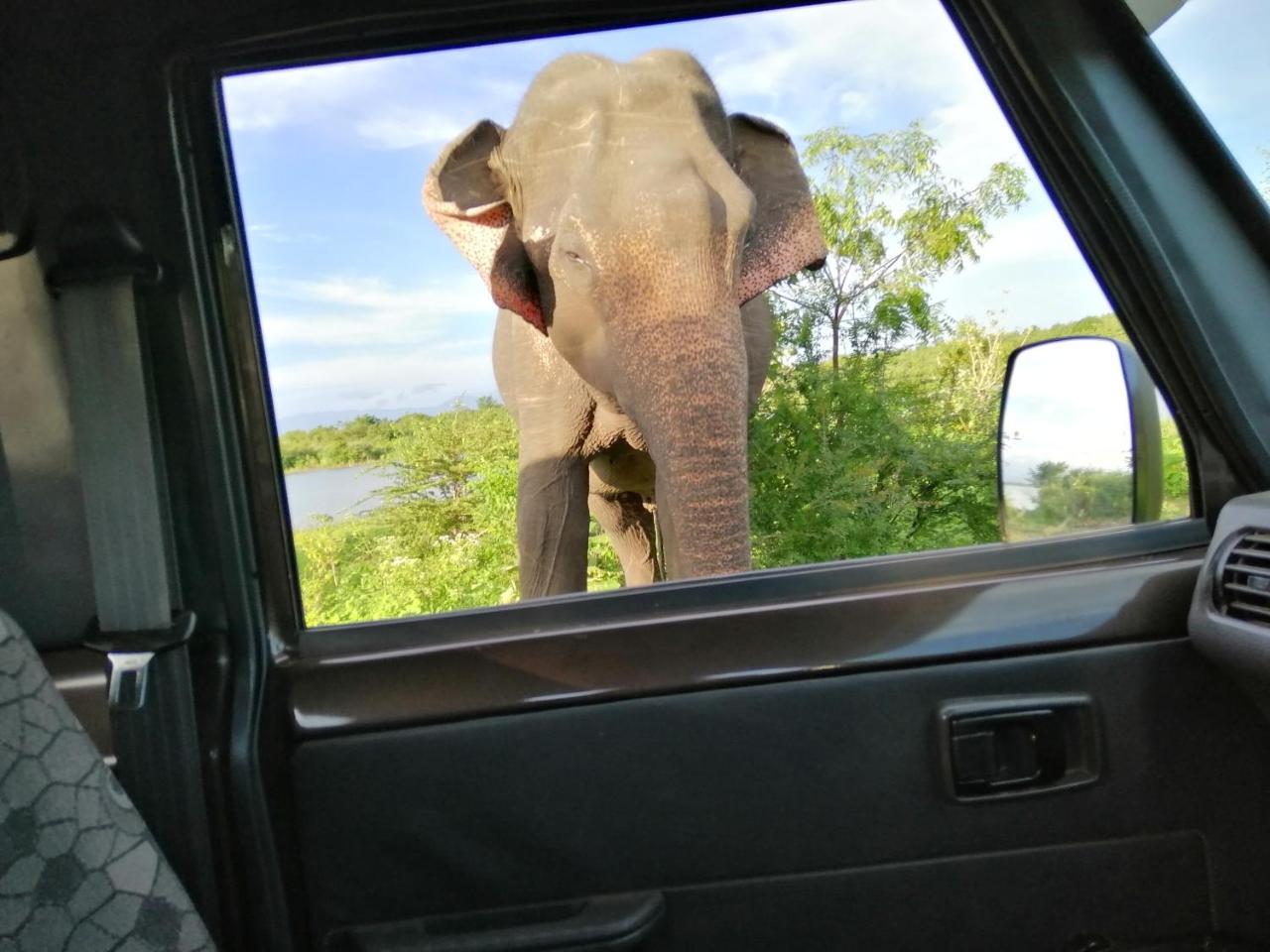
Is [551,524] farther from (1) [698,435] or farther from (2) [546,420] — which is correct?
(2) [546,420]

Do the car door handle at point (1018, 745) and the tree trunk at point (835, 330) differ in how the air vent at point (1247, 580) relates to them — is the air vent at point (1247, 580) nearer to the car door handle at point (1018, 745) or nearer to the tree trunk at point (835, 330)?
the car door handle at point (1018, 745)

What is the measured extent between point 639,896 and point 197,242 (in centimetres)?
84

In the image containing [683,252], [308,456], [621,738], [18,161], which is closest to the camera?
[18,161]

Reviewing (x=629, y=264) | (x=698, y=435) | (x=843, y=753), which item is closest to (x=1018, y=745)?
(x=843, y=753)

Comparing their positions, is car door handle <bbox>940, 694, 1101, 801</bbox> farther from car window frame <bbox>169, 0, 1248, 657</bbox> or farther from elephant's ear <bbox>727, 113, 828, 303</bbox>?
elephant's ear <bbox>727, 113, 828, 303</bbox>

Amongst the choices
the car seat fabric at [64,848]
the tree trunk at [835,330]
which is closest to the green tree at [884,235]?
the tree trunk at [835,330]

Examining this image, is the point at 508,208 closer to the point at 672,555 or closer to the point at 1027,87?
the point at 672,555

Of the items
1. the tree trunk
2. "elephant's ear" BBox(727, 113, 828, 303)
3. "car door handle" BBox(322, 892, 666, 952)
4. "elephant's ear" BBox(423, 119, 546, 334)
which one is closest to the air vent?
"car door handle" BBox(322, 892, 666, 952)

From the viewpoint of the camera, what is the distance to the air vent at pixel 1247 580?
4.06 feet

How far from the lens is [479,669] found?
1386 mm

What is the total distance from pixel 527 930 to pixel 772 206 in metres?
2.52

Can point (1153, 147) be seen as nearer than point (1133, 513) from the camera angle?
Yes

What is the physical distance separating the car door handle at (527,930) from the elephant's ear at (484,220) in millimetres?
2128

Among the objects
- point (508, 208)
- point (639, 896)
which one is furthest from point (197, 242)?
point (508, 208)
